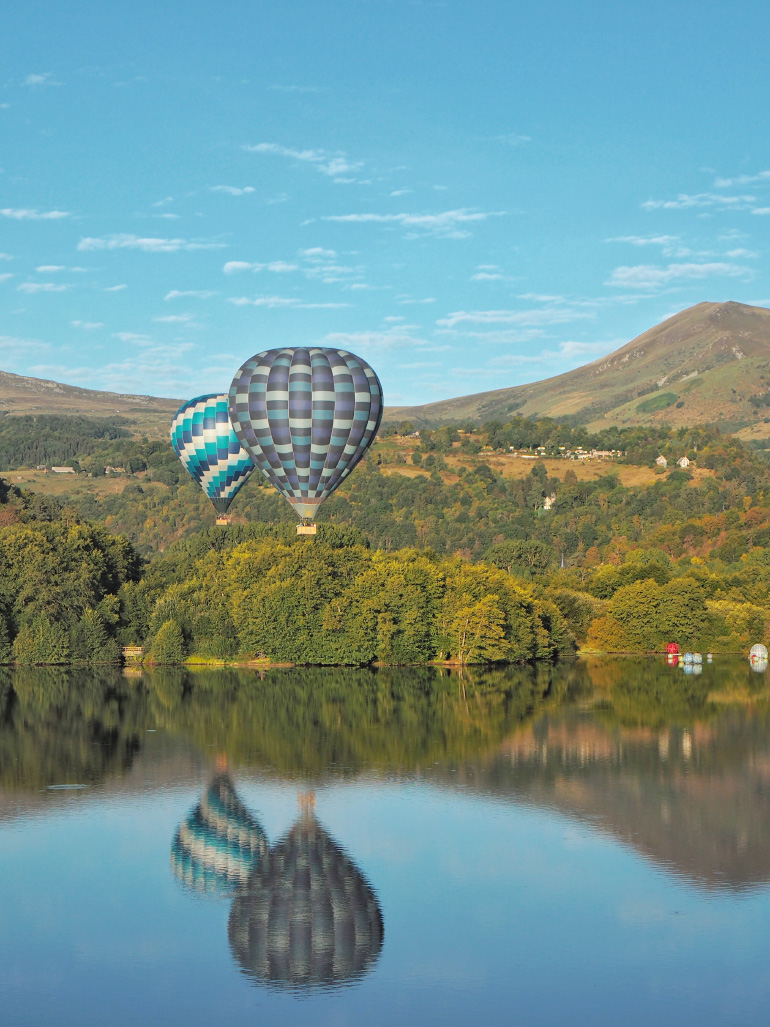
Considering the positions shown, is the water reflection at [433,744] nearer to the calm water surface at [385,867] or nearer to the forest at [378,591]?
the calm water surface at [385,867]

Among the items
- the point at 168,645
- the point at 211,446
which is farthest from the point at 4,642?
the point at 211,446

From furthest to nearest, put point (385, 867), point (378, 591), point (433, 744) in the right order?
point (378, 591) < point (433, 744) < point (385, 867)

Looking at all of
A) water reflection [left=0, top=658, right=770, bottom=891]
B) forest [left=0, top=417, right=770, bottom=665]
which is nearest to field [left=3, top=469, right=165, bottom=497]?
forest [left=0, top=417, right=770, bottom=665]

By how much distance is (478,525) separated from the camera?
133 m

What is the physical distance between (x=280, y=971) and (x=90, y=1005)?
3677 millimetres

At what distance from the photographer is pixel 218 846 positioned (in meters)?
32.8

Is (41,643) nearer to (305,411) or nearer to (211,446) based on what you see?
(211,446)

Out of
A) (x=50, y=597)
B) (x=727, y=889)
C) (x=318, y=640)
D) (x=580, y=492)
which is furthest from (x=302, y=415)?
(x=580, y=492)

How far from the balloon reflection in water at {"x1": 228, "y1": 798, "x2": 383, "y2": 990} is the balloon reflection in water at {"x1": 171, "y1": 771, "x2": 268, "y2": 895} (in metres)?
0.51

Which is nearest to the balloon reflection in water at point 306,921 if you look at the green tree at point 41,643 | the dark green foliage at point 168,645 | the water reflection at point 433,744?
the water reflection at point 433,744

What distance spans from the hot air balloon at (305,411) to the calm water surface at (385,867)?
19004 millimetres

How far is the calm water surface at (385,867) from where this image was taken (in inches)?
913

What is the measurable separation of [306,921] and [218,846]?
6.35m

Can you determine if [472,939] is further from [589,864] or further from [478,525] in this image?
[478,525]
